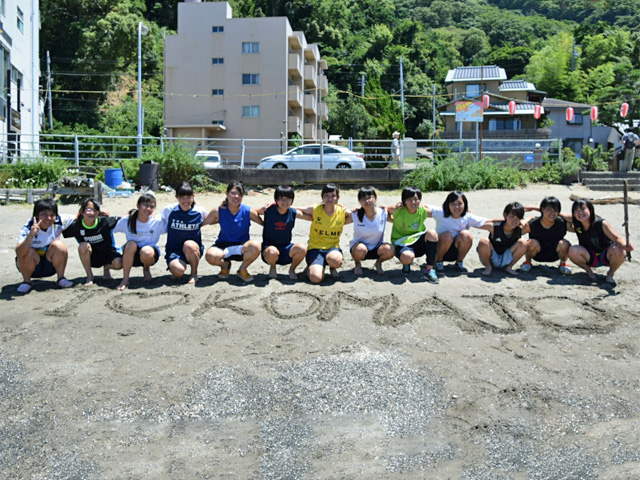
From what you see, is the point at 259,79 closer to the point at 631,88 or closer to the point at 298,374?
the point at 631,88

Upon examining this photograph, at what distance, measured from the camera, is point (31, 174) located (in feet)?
55.1

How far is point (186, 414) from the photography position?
4824 millimetres

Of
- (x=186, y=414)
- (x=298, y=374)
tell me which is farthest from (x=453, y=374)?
(x=186, y=414)

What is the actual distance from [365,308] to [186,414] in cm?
257

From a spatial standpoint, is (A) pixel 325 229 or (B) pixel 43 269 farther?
(A) pixel 325 229

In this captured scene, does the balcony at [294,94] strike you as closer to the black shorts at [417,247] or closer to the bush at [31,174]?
the bush at [31,174]

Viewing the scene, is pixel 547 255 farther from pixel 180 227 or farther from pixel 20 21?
pixel 20 21

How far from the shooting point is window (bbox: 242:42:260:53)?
4270 centimetres

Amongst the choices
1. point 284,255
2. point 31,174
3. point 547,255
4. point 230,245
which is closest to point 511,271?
point 547,255

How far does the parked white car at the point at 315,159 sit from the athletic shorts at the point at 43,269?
1534 cm

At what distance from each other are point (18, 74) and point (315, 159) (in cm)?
1204

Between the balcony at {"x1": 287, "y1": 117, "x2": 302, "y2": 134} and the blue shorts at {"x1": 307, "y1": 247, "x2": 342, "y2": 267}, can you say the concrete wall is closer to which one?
the blue shorts at {"x1": 307, "y1": 247, "x2": 342, "y2": 267}

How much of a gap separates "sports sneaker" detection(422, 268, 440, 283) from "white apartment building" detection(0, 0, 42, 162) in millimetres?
14979

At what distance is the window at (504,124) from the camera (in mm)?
45453
